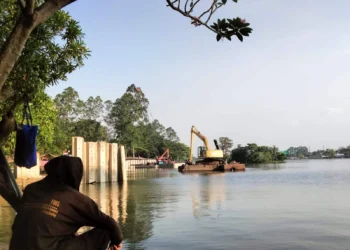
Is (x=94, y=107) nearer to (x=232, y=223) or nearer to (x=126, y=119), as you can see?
(x=126, y=119)

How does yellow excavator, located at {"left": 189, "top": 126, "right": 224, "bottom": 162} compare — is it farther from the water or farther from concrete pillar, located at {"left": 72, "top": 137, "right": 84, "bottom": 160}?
the water

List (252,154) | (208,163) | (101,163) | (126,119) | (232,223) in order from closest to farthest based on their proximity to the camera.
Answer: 1. (232,223)
2. (101,163)
3. (208,163)
4. (126,119)
5. (252,154)

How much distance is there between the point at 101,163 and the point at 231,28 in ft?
101

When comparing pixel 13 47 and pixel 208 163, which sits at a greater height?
pixel 13 47

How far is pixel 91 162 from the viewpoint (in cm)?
3303

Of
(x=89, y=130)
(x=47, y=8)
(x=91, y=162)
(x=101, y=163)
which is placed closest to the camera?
(x=47, y=8)

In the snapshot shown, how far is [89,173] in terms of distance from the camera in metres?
33.1

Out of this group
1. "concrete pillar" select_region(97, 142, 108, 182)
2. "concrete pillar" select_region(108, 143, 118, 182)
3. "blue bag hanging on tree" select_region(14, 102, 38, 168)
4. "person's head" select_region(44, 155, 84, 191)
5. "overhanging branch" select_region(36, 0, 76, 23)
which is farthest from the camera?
"concrete pillar" select_region(108, 143, 118, 182)

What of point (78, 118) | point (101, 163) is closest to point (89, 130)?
point (78, 118)

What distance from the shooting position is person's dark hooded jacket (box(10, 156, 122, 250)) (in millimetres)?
3268

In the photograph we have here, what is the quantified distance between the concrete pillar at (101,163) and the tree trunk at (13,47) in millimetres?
29420

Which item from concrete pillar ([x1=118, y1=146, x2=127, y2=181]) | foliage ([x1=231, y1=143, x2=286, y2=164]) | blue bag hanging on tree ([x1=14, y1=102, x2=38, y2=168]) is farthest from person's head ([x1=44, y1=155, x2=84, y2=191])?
foliage ([x1=231, y1=143, x2=286, y2=164])

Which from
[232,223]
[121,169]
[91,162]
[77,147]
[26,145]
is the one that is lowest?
[232,223]

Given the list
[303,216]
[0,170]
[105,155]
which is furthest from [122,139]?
[0,170]
